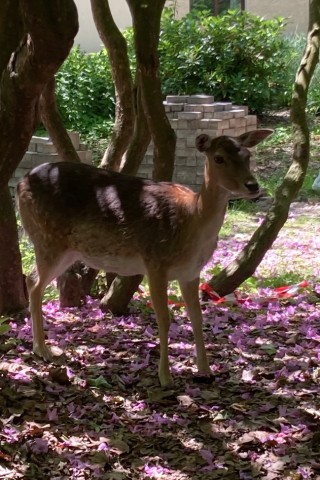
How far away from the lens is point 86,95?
15.4 m

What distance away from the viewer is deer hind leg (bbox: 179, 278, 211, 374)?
5254mm

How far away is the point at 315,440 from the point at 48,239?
2216mm

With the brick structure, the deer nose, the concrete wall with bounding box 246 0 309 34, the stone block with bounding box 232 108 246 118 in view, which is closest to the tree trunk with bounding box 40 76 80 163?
the deer nose

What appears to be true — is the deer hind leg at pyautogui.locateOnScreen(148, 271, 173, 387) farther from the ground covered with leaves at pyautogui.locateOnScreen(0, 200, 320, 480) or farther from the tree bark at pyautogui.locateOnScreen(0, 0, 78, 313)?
the tree bark at pyautogui.locateOnScreen(0, 0, 78, 313)

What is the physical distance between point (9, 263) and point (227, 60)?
10.2m

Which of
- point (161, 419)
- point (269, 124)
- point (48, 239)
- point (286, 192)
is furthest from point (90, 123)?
point (161, 419)

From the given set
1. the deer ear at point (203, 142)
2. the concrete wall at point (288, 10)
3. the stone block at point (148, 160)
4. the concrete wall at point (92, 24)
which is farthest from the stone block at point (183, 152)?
the concrete wall at point (288, 10)

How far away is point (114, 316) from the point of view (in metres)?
6.54

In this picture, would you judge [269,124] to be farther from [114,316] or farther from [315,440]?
[315,440]

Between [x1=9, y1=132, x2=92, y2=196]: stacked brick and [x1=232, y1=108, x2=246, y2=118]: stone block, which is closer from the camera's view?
[x1=9, y1=132, x2=92, y2=196]: stacked brick

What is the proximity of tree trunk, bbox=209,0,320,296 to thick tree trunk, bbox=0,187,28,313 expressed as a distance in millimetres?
1757

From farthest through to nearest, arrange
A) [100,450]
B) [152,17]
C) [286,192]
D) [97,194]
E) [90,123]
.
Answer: [90,123]
[286,192]
[152,17]
[97,194]
[100,450]

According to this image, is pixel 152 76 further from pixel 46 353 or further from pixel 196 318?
pixel 46 353

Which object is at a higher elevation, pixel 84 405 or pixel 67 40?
pixel 67 40
